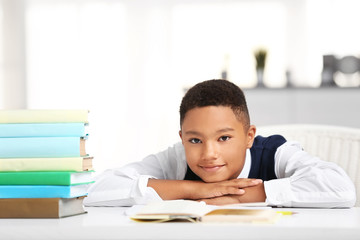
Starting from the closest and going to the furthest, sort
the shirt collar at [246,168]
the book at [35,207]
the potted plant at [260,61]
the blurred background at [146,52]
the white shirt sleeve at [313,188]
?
the book at [35,207]
the white shirt sleeve at [313,188]
the shirt collar at [246,168]
the potted plant at [260,61]
the blurred background at [146,52]

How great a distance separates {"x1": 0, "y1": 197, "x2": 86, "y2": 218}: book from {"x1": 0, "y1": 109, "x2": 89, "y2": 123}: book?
144mm

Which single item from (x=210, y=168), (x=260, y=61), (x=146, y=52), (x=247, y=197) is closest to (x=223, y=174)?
(x=210, y=168)

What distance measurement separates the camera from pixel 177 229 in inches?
34.8

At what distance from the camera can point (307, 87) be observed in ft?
16.6

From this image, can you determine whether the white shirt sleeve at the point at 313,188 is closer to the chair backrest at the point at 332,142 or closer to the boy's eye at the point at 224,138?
the boy's eye at the point at 224,138

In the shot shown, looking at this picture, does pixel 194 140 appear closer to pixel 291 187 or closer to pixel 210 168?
pixel 210 168

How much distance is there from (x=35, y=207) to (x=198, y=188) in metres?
0.46

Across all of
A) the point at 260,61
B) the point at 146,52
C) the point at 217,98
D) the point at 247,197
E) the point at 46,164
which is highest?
the point at 146,52

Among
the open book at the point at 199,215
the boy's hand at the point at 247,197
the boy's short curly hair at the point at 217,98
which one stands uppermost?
the boy's short curly hair at the point at 217,98

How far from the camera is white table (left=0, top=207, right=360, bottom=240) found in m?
0.86

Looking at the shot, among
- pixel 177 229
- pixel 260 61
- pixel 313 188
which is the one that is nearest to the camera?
pixel 177 229

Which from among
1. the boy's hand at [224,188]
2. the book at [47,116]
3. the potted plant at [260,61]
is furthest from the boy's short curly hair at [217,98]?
the potted plant at [260,61]

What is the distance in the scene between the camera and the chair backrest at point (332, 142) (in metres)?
1.94

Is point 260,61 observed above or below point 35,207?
above
